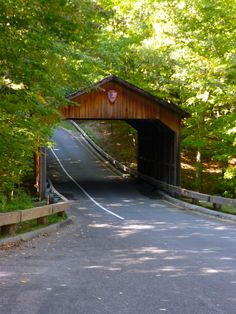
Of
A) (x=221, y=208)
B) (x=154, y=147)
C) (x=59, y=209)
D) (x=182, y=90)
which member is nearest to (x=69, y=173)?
(x=154, y=147)

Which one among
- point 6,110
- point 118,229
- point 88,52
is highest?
point 88,52

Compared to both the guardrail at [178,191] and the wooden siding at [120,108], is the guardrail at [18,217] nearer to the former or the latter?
the guardrail at [178,191]

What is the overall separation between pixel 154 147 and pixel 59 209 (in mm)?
15428

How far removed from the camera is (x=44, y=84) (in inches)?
411

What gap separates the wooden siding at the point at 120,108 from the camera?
2289 centimetres

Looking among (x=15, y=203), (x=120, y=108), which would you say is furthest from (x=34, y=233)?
(x=120, y=108)

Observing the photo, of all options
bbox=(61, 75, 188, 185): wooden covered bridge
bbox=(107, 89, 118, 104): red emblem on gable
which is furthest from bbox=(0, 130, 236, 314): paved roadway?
bbox=(107, 89, 118, 104): red emblem on gable

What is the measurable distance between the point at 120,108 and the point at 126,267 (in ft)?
54.2

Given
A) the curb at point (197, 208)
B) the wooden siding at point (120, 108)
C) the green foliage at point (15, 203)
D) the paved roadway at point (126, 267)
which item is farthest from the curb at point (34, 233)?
the wooden siding at point (120, 108)

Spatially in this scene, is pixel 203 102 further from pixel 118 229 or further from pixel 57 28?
pixel 57 28

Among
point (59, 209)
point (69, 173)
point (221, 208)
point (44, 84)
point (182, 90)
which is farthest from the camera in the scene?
point (69, 173)

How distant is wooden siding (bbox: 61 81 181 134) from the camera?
2289 cm

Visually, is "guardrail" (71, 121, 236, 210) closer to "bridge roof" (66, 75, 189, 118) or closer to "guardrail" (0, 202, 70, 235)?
"bridge roof" (66, 75, 189, 118)

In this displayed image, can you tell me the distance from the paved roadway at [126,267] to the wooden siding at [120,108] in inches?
289
